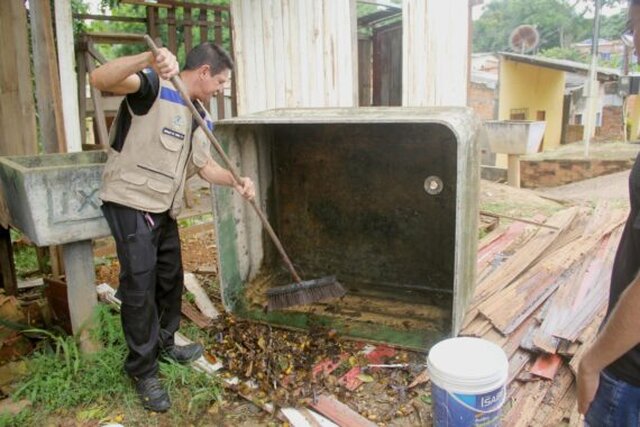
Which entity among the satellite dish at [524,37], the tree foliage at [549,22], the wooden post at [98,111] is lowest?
the wooden post at [98,111]

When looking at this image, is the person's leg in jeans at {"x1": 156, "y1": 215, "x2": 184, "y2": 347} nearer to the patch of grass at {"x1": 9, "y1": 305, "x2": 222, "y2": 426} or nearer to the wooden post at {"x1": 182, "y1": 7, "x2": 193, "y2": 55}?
the patch of grass at {"x1": 9, "y1": 305, "x2": 222, "y2": 426}

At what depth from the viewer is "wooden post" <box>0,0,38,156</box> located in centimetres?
418

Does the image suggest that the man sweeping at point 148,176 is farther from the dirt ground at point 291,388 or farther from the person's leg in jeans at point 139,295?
the dirt ground at point 291,388

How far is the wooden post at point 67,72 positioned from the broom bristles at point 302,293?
204cm

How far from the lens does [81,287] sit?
3143mm

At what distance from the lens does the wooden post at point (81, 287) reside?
10.1 ft

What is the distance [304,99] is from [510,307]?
2.63 meters

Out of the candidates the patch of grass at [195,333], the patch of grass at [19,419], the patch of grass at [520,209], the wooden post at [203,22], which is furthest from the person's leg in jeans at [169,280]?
the patch of grass at [520,209]

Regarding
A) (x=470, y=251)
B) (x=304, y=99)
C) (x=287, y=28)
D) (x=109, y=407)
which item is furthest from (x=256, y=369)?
(x=287, y=28)

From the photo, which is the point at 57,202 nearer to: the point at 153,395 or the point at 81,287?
the point at 81,287

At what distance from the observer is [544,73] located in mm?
16375

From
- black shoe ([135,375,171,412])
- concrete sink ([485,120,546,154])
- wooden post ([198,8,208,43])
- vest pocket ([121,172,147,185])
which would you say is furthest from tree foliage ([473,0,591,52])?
black shoe ([135,375,171,412])

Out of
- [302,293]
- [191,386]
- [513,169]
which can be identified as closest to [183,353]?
[191,386]

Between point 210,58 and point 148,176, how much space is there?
702mm
